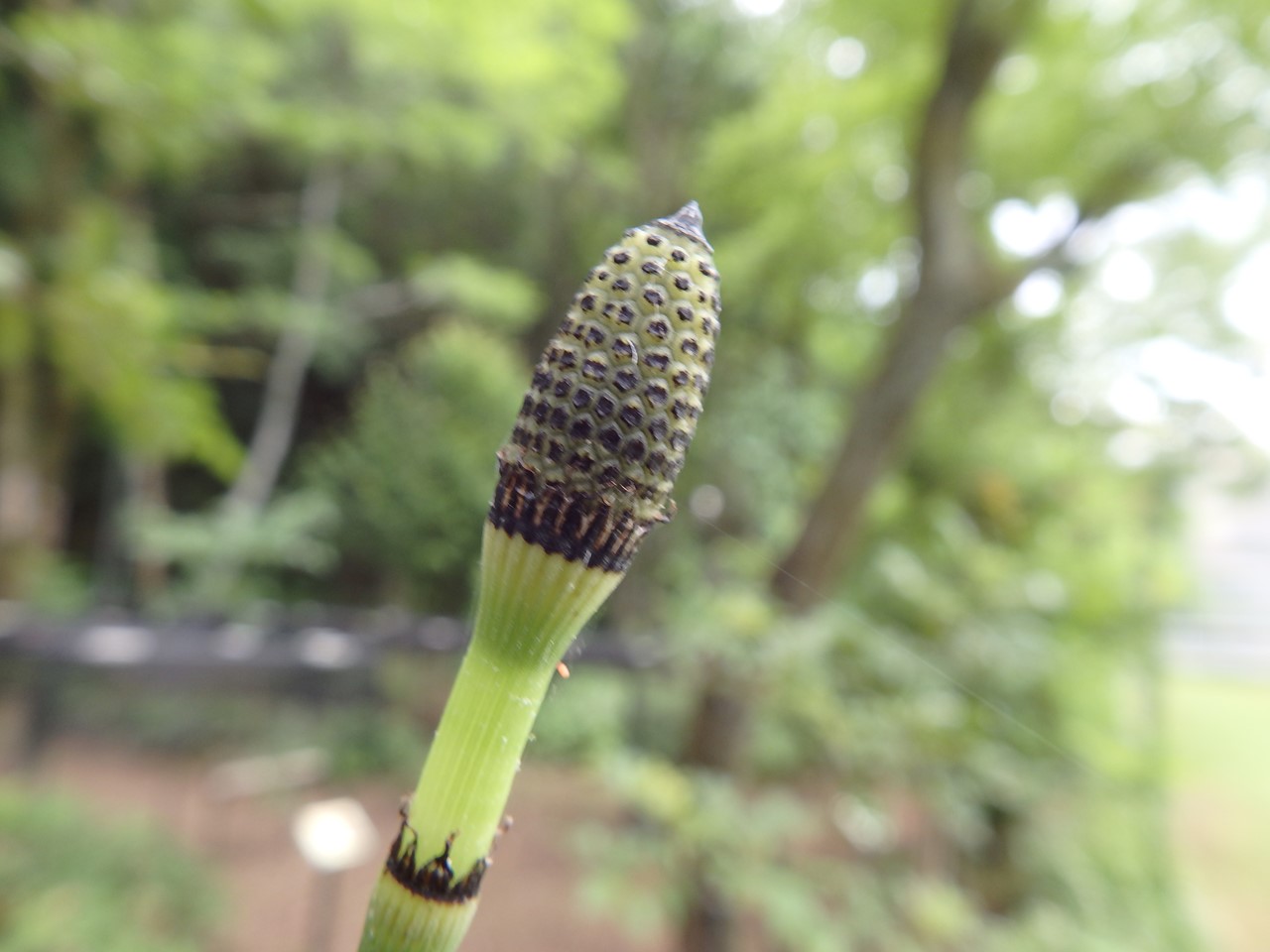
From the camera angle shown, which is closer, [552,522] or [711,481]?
[552,522]

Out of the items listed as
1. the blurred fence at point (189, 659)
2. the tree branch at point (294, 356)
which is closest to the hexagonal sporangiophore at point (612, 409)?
the blurred fence at point (189, 659)

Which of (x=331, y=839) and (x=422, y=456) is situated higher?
(x=422, y=456)

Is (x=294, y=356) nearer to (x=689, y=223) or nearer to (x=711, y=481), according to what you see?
(x=711, y=481)

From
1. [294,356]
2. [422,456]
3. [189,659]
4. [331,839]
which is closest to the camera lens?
[331,839]

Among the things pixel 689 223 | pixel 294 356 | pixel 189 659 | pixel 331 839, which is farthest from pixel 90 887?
pixel 294 356

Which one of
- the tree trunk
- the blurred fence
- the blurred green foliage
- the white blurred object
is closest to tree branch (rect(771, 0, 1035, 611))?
the tree trunk

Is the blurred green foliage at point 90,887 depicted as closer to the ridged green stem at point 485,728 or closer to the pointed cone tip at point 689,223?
the ridged green stem at point 485,728

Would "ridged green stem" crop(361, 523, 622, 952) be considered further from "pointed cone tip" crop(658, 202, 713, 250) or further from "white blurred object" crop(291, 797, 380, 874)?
"white blurred object" crop(291, 797, 380, 874)
